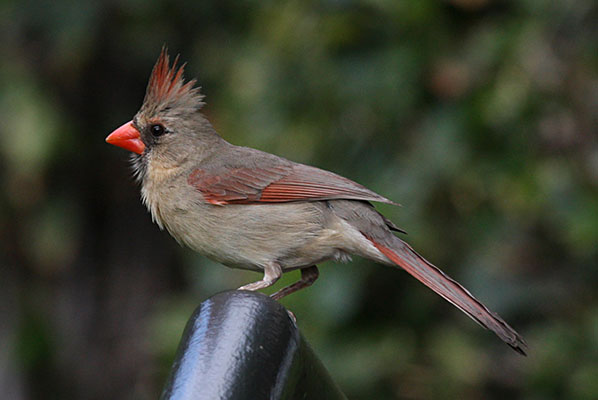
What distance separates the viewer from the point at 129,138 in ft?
11.3

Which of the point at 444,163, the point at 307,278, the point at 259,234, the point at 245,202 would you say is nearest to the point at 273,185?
the point at 245,202

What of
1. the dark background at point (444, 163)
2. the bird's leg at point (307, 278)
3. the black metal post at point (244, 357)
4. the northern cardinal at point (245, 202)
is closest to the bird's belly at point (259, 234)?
the northern cardinal at point (245, 202)

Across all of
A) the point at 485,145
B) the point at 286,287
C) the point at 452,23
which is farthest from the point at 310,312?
the point at 452,23

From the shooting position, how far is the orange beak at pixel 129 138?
3.43 meters

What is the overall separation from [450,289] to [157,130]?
4.31 ft

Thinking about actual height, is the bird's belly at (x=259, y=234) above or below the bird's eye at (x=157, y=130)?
below

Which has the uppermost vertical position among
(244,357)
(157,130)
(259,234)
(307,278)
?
(244,357)

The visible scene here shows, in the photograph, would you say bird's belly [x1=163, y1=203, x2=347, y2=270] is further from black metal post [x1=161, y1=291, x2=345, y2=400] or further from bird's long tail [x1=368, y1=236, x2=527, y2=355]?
black metal post [x1=161, y1=291, x2=345, y2=400]

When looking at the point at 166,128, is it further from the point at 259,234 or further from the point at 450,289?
the point at 450,289

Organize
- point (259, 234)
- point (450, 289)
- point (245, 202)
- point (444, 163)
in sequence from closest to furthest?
1. point (450, 289)
2. point (259, 234)
3. point (245, 202)
4. point (444, 163)

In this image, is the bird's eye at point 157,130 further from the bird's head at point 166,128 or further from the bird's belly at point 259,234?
the bird's belly at point 259,234

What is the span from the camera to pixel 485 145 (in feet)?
12.0

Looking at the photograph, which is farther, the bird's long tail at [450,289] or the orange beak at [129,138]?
the orange beak at [129,138]

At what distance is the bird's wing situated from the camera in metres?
3.23
